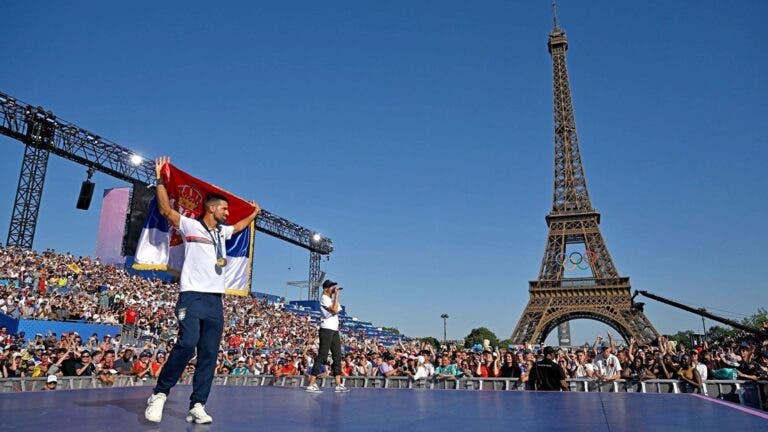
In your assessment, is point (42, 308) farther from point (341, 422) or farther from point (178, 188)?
point (341, 422)

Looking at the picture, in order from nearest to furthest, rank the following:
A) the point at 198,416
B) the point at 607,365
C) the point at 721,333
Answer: the point at 198,416, the point at 607,365, the point at 721,333

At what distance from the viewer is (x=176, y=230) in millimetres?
4195

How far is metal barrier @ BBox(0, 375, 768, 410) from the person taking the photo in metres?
7.05

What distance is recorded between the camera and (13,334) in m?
14.2

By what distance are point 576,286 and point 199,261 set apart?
1538 inches

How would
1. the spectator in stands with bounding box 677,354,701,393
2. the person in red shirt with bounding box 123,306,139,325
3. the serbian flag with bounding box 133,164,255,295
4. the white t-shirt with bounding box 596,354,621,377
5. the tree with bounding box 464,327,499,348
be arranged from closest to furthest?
the serbian flag with bounding box 133,164,255,295
the spectator in stands with bounding box 677,354,701,393
the white t-shirt with bounding box 596,354,621,377
the person in red shirt with bounding box 123,306,139,325
the tree with bounding box 464,327,499,348

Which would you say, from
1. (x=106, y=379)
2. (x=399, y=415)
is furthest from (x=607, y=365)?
(x=106, y=379)

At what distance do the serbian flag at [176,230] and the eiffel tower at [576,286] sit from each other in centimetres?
3401

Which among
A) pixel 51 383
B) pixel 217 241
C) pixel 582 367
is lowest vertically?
pixel 51 383

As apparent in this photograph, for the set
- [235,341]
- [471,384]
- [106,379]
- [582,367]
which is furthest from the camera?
[235,341]

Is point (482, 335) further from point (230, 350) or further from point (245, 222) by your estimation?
point (245, 222)

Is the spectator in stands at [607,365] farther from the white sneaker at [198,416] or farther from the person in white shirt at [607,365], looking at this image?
the white sneaker at [198,416]

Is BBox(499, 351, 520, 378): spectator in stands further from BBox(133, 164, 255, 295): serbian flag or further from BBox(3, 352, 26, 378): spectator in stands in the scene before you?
BBox(3, 352, 26, 378): spectator in stands

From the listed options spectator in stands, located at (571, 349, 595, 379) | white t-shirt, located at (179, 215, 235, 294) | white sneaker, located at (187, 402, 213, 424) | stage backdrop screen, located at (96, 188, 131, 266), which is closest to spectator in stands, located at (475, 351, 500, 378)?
spectator in stands, located at (571, 349, 595, 379)
